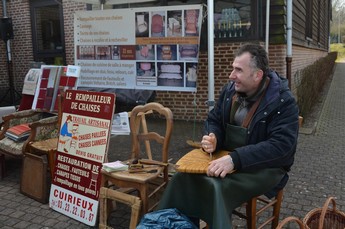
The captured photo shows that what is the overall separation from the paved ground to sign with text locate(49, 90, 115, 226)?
15 centimetres

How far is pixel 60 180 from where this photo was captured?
3771mm

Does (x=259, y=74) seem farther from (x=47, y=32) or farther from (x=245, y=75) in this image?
(x=47, y=32)

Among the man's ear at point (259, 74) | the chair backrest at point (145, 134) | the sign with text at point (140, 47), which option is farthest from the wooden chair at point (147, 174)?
the sign with text at point (140, 47)

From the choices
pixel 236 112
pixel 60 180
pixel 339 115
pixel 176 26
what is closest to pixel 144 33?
pixel 176 26

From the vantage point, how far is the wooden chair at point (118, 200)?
2.94m

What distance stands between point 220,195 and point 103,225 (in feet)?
4.43

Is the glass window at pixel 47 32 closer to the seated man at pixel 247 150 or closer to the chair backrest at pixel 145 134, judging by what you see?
the chair backrest at pixel 145 134

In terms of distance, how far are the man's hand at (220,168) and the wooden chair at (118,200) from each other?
2.78 feet

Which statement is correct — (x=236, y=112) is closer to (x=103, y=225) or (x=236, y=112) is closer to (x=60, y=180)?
(x=103, y=225)

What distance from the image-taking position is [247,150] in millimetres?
2449

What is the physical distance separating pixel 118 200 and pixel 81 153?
28.6 inches

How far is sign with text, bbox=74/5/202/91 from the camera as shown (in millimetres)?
5352

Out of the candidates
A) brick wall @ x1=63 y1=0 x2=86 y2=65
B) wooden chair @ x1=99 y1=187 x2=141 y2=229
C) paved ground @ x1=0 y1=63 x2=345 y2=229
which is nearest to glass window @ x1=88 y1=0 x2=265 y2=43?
paved ground @ x1=0 y1=63 x2=345 y2=229

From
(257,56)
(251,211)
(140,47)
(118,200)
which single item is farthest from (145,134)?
(140,47)
